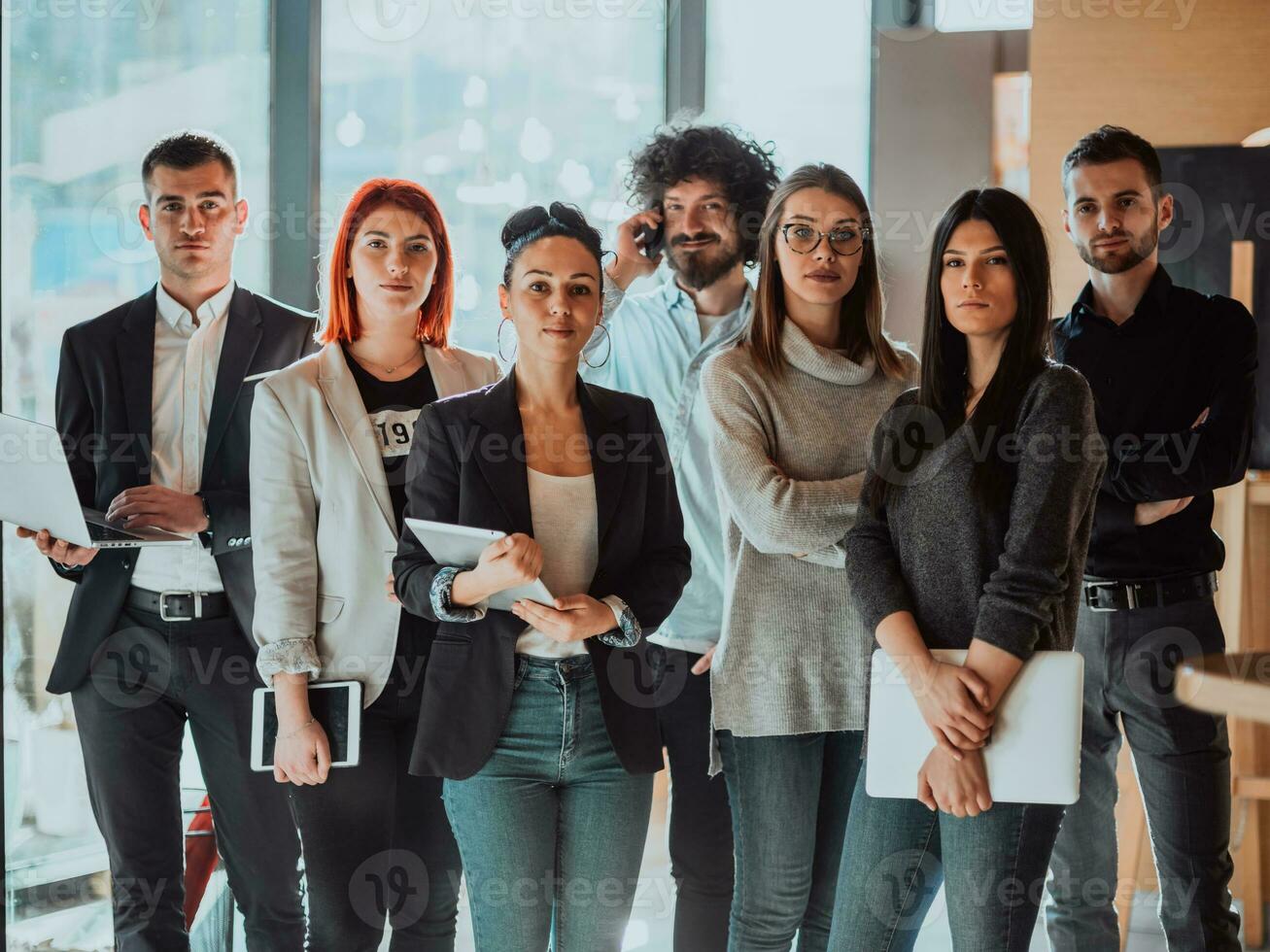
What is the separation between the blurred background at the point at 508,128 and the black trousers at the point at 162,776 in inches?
18.3

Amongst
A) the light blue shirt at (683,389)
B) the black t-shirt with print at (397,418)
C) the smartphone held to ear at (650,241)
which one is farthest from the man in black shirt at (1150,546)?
the black t-shirt with print at (397,418)

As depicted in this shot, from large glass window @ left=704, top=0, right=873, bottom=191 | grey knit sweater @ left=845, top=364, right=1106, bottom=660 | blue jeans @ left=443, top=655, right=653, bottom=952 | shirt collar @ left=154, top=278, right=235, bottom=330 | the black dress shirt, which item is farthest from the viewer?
large glass window @ left=704, top=0, right=873, bottom=191

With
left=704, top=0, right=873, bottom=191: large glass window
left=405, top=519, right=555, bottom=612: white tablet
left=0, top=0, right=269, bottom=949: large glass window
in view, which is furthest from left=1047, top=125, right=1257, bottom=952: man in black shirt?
left=0, top=0, right=269, bottom=949: large glass window

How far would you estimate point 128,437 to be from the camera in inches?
93.1

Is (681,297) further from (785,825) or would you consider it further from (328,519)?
(785,825)

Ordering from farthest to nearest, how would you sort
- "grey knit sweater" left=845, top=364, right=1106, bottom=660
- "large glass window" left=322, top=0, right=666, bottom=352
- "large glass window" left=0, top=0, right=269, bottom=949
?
1. "large glass window" left=322, top=0, right=666, bottom=352
2. "large glass window" left=0, top=0, right=269, bottom=949
3. "grey knit sweater" left=845, top=364, right=1106, bottom=660

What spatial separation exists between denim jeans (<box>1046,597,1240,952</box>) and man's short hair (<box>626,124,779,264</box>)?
42.1 inches

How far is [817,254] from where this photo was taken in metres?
2.09

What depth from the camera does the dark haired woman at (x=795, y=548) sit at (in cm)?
200

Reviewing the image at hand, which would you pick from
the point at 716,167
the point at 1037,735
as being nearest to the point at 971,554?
the point at 1037,735

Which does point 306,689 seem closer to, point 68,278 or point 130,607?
point 130,607

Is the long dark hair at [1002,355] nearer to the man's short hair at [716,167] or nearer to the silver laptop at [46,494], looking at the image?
the man's short hair at [716,167]

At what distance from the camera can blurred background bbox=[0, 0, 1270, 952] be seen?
9.73 feet

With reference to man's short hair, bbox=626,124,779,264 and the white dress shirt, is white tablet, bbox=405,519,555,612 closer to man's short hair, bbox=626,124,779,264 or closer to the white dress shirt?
the white dress shirt
